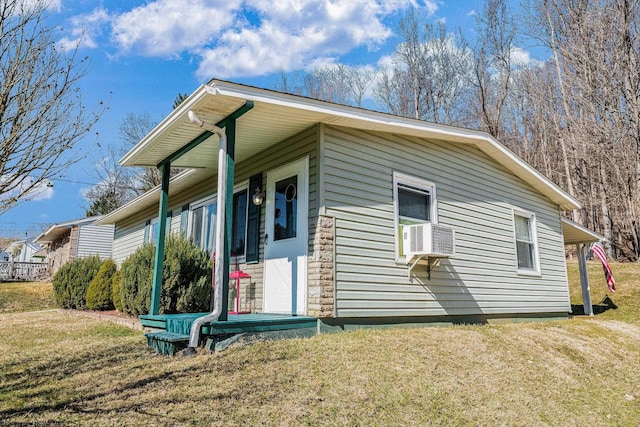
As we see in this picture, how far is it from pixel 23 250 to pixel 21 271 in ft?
71.1

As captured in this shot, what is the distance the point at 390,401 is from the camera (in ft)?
12.0

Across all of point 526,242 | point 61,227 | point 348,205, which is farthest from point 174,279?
point 61,227

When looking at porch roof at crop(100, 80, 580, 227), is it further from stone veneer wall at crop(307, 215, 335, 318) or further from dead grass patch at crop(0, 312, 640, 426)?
dead grass patch at crop(0, 312, 640, 426)

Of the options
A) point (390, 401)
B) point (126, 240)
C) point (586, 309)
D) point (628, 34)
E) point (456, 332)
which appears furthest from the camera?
point (126, 240)

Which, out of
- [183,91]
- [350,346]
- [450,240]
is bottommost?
[350,346]

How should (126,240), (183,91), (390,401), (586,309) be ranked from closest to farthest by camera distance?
(390,401), (586,309), (126,240), (183,91)

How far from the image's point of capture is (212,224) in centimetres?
864

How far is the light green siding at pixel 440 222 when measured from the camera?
5797 mm

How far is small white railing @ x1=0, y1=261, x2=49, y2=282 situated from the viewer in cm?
2167

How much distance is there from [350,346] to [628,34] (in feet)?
41.4

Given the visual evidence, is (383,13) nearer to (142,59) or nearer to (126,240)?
(142,59)

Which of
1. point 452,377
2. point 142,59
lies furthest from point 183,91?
point 452,377

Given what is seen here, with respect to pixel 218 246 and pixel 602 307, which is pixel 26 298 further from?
pixel 602 307

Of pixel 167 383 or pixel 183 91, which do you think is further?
pixel 183 91
